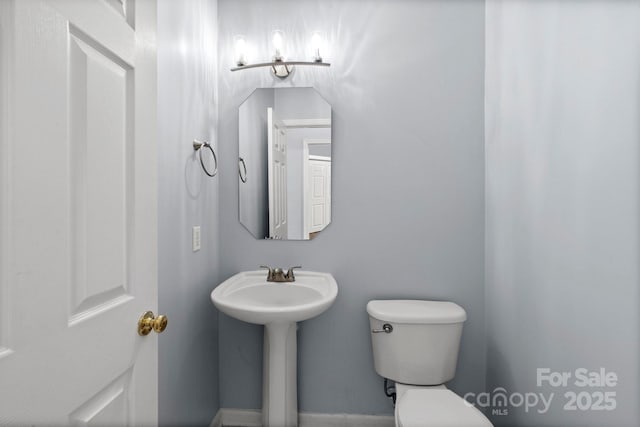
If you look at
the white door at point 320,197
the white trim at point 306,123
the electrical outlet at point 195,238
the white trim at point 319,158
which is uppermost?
the white trim at point 306,123

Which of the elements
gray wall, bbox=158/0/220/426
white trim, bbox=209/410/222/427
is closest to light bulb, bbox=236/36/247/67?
gray wall, bbox=158/0/220/426

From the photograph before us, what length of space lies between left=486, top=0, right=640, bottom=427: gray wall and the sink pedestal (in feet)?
3.15

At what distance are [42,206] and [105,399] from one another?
431 millimetres

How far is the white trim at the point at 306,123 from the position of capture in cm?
180

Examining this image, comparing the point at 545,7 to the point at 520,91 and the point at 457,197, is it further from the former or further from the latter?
the point at 457,197

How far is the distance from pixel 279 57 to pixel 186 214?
2.96ft

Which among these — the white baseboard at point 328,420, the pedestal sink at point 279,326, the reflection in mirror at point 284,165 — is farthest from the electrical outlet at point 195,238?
the white baseboard at point 328,420

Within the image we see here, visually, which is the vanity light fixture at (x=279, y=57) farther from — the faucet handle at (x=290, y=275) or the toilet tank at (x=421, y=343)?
the toilet tank at (x=421, y=343)

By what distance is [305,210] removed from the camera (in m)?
1.82

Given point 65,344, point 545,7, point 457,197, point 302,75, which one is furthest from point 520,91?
point 65,344

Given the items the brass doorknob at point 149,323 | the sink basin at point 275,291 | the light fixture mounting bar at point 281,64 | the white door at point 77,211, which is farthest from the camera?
the light fixture mounting bar at point 281,64

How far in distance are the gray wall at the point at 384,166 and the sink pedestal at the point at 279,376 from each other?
23 cm

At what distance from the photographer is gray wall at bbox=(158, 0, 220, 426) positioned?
129 centimetres

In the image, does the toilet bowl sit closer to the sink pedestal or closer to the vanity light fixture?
the sink pedestal
